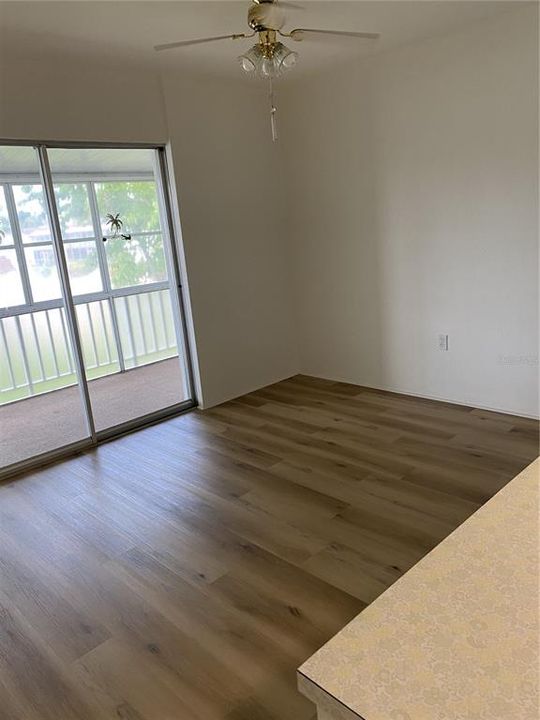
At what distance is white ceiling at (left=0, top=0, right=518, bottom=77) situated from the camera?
2660mm

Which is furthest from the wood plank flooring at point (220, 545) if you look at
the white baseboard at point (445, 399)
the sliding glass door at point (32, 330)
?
the sliding glass door at point (32, 330)

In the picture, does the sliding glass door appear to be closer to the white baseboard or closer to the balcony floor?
the balcony floor

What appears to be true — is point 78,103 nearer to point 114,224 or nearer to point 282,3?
point 114,224

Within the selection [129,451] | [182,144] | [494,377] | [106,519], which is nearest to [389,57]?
[182,144]

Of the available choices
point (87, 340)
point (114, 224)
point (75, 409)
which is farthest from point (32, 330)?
point (114, 224)

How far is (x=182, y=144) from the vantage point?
407 centimetres

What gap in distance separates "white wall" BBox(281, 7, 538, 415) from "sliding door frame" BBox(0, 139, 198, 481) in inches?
47.6

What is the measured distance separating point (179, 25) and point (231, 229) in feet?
5.64

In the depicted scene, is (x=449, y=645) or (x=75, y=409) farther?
(x=75, y=409)

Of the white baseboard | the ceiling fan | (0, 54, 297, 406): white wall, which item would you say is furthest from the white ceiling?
the white baseboard

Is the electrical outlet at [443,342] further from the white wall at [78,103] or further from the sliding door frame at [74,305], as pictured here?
the white wall at [78,103]

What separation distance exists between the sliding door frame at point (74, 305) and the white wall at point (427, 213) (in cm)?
121

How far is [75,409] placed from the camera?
4746 millimetres

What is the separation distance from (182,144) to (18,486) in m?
2.65
